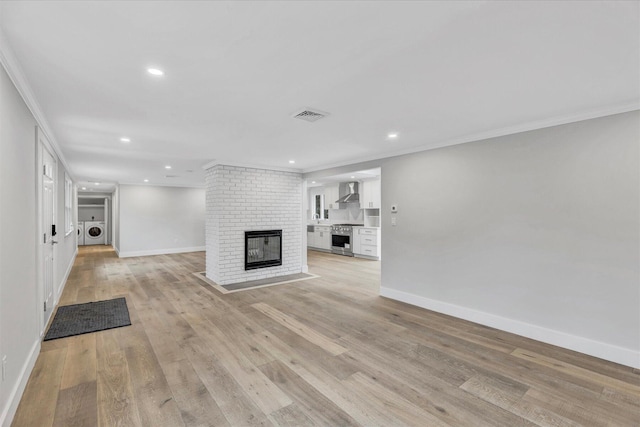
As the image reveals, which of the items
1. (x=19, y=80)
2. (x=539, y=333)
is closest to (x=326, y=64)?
(x=19, y=80)

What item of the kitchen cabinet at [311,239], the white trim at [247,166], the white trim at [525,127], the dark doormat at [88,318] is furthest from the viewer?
the kitchen cabinet at [311,239]

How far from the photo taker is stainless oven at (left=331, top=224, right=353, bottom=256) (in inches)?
359

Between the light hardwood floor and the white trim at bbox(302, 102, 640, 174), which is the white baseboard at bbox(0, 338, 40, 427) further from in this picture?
the white trim at bbox(302, 102, 640, 174)

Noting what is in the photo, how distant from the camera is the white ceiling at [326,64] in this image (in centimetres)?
147

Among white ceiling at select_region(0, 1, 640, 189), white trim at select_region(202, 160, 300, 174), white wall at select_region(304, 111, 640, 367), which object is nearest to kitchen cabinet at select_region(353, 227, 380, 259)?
white trim at select_region(202, 160, 300, 174)

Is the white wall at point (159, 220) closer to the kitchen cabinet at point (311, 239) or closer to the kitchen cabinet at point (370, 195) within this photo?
the kitchen cabinet at point (311, 239)

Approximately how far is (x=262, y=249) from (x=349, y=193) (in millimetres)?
4118

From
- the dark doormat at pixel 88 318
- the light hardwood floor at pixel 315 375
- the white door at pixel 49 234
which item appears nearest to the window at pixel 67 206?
the white door at pixel 49 234

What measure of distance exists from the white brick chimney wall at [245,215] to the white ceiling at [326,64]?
214cm

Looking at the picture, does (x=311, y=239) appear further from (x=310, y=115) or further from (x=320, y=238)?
(x=310, y=115)

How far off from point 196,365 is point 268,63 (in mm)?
2587

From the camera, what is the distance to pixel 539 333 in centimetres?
319

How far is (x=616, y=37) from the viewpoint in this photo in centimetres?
165

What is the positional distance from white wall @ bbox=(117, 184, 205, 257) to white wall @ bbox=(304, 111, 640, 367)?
Result: 316 inches
